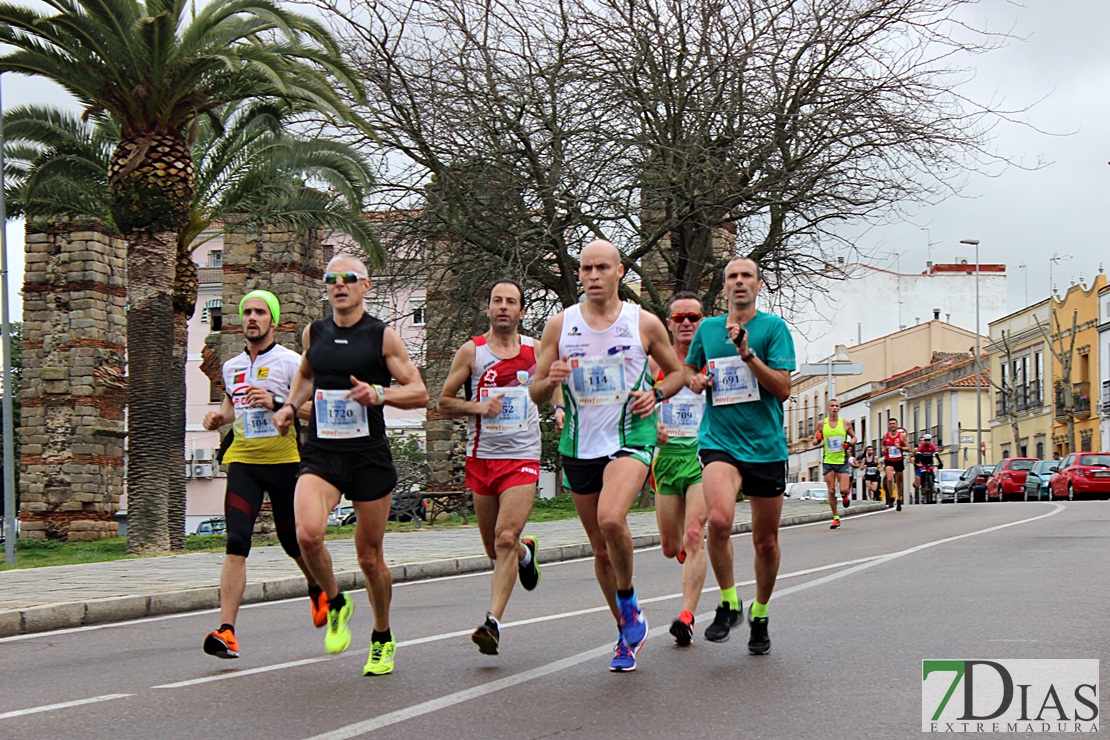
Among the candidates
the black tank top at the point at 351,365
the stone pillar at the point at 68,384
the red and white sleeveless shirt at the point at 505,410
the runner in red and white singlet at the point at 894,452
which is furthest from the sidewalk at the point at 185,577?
the stone pillar at the point at 68,384

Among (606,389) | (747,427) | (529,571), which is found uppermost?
(606,389)

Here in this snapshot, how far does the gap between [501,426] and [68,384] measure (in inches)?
920

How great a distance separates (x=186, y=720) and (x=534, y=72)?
869 inches

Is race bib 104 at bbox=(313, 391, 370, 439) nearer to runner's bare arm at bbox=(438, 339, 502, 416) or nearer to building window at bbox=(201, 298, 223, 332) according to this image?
runner's bare arm at bbox=(438, 339, 502, 416)

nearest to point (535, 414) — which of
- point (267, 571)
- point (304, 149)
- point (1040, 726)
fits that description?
point (1040, 726)

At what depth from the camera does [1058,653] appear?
7.68 meters

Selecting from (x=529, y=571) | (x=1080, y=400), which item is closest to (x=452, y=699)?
(x=529, y=571)

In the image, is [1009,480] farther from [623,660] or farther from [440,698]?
[440,698]

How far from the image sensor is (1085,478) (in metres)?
43.6

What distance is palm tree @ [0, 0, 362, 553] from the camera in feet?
66.1

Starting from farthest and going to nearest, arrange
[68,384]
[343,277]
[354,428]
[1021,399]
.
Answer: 1. [1021,399]
2. [68,384]
3. [343,277]
4. [354,428]

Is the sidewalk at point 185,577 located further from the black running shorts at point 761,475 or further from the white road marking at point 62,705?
the black running shorts at point 761,475

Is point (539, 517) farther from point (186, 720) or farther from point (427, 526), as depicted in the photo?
point (186, 720)

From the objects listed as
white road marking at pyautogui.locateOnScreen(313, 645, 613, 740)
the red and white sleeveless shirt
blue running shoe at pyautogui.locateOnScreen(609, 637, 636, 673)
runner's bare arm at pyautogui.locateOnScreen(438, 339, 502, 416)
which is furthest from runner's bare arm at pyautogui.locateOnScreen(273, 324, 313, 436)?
blue running shoe at pyautogui.locateOnScreen(609, 637, 636, 673)
